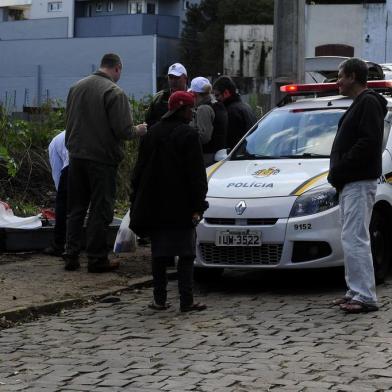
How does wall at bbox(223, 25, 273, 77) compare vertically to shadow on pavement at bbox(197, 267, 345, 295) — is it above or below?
above

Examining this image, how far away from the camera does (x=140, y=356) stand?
694cm

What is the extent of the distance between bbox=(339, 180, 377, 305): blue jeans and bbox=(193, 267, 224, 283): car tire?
179 centimetres

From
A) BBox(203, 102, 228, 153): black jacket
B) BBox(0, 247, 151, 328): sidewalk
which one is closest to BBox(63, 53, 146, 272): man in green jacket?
BBox(0, 247, 151, 328): sidewalk

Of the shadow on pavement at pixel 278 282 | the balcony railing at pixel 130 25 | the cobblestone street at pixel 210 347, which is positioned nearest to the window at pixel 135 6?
the balcony railing at pixel 130 25

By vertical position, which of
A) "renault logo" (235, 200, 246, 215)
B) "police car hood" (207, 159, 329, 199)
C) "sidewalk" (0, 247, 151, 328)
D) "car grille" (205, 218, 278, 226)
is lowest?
"sidewalk" (0, 247, 151, 328)

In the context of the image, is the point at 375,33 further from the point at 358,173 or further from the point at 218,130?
the point at 358,173

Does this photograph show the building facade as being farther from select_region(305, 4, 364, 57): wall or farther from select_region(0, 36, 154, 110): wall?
select_region(0, 36, 154, 110): wall

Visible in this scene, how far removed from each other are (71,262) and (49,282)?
60cm

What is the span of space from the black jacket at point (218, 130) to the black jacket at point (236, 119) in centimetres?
53

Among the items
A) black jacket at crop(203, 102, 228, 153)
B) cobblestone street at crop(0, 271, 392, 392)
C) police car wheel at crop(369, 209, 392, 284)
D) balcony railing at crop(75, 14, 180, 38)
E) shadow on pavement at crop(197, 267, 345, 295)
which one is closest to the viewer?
cobblestone street at crop(0, 271, 392, 392)

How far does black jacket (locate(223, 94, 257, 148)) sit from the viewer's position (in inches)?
466

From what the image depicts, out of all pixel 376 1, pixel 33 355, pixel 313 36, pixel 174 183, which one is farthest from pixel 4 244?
pixel 376 1

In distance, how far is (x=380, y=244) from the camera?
9.54 metres

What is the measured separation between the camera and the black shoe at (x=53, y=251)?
429 inches
